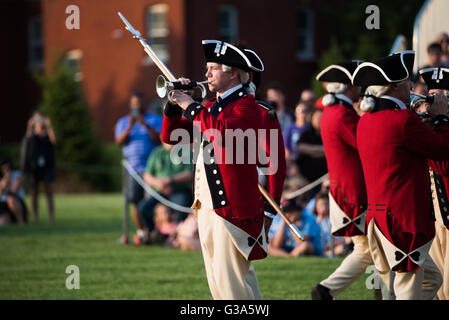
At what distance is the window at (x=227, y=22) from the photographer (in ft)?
106

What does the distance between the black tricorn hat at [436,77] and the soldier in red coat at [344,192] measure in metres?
0.87

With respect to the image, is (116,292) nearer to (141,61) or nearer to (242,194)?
(242,194)

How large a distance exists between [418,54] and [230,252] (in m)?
7.77

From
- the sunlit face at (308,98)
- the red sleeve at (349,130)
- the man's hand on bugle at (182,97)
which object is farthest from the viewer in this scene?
the sunlit face at (308,98)

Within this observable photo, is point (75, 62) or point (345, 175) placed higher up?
point (75, 62)

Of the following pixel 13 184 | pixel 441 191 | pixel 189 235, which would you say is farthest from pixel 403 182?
pixel 13 184

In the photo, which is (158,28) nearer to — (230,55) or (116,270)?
(116,270)

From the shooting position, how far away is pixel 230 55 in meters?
5.89

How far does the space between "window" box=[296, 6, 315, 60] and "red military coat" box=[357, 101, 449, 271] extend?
28561 mm

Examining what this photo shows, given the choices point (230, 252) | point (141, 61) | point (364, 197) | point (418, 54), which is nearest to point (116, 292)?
point (364, 197)

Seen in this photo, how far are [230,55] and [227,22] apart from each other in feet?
89.0

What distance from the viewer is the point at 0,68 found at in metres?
38.3

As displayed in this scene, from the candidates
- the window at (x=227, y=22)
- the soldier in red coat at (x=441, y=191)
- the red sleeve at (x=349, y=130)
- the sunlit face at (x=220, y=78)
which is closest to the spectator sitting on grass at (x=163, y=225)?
the red sleeve at (x=349, y=130)

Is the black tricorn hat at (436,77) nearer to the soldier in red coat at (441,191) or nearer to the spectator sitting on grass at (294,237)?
the soldier in red coat at (441,191)
